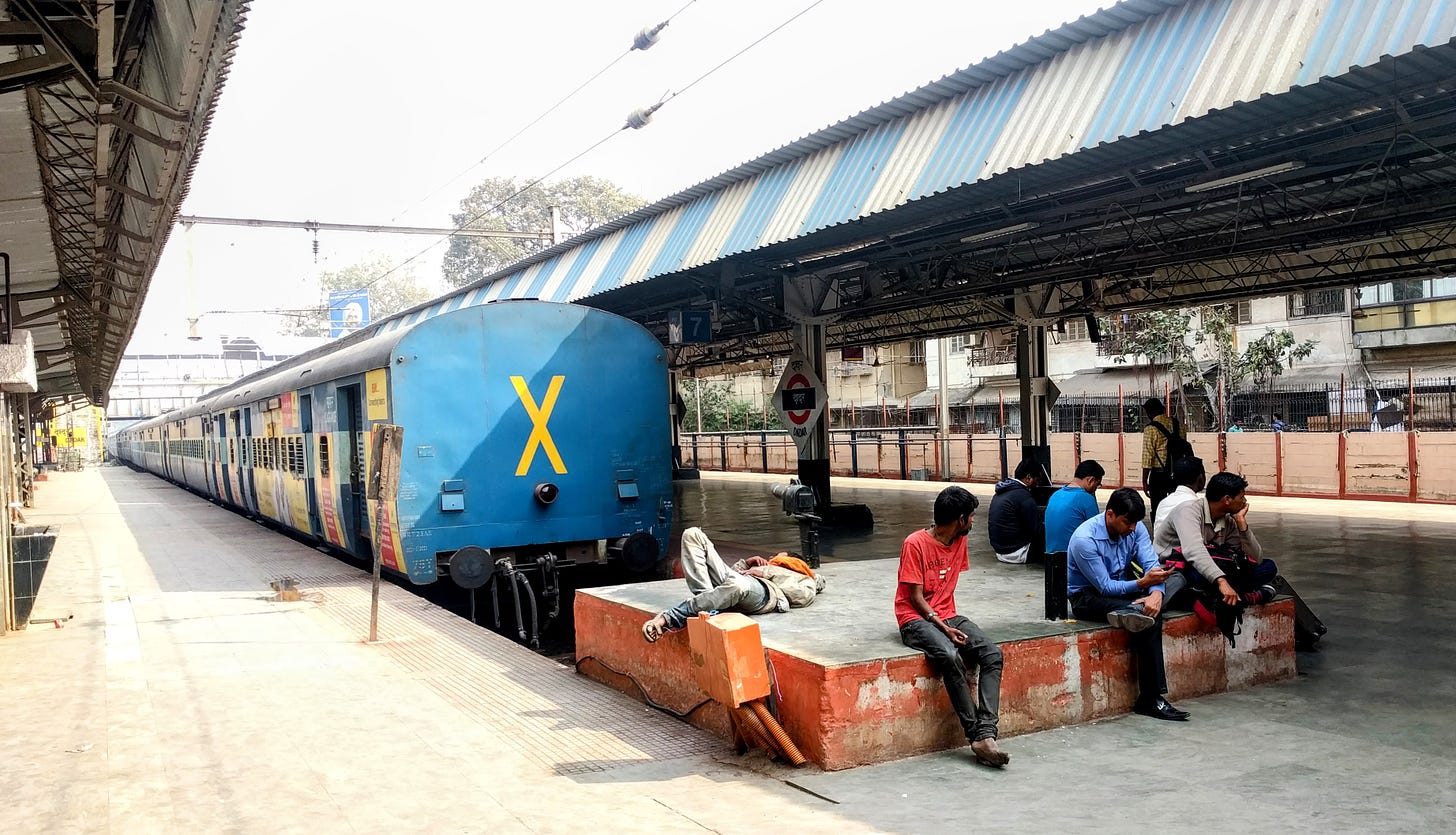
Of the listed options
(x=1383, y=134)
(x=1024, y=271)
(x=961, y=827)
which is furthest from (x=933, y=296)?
(x=961, y=827)

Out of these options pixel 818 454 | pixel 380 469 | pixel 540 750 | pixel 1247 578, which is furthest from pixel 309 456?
pixel 1247 578

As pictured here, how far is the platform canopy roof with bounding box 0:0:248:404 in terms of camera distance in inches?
233

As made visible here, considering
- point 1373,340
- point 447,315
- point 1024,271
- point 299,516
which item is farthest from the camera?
point 1373,340

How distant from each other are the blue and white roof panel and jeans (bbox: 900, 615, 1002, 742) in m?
3.98

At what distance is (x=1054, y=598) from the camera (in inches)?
257

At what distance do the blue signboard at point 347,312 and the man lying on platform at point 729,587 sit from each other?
41.6 metres

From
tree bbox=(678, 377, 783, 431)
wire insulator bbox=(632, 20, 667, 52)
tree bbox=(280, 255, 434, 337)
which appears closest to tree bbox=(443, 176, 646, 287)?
tree bbox=(678, 377, 783, 431)

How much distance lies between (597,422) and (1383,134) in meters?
7.14

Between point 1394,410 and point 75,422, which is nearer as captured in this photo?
point 1394,410

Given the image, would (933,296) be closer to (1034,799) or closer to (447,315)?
(447,315)

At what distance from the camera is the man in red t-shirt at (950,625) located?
5445 millimetres

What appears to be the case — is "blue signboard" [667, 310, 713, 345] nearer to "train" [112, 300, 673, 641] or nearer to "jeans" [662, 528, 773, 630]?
"train" [112, 300, 673, 641]

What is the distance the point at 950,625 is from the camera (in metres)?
5.71

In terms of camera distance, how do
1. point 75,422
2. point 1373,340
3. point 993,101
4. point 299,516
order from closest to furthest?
point 993,101 < point 299,516 < point 1373,340 < point 75,422
